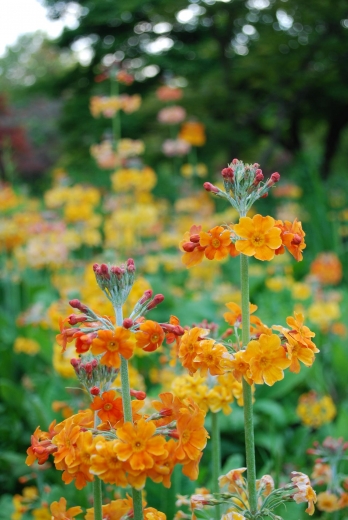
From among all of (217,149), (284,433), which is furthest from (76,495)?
(217,149)

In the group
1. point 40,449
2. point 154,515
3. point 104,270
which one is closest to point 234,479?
point 154,515

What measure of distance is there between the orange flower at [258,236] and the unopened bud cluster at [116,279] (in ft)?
0.65

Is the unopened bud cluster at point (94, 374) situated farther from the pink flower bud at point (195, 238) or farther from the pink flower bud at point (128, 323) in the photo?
the pink flower bud at point (195, 238)

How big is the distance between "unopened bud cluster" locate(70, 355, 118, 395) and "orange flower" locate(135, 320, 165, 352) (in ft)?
0.62

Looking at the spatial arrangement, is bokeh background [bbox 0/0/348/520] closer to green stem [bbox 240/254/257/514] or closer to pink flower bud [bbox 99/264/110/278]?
green stem [bbox 240/254/257/514]

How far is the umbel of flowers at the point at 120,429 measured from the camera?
877 millimetres

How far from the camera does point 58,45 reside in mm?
9289

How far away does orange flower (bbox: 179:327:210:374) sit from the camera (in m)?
0.97

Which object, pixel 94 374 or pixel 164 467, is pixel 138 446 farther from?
pixel 94 374

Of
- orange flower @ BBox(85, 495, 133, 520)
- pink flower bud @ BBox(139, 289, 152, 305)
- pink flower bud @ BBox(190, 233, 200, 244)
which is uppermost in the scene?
pink flower bud @ BBox(190, 233, 200, 244)

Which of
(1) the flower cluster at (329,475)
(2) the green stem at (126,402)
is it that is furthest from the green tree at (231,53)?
(2) the green stem at (126,402)

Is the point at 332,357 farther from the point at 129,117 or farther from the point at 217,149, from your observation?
the point at 129,117

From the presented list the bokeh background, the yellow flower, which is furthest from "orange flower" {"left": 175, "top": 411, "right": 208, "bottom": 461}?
the yellow flower

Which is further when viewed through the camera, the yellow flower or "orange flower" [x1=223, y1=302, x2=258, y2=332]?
the yellow flower
